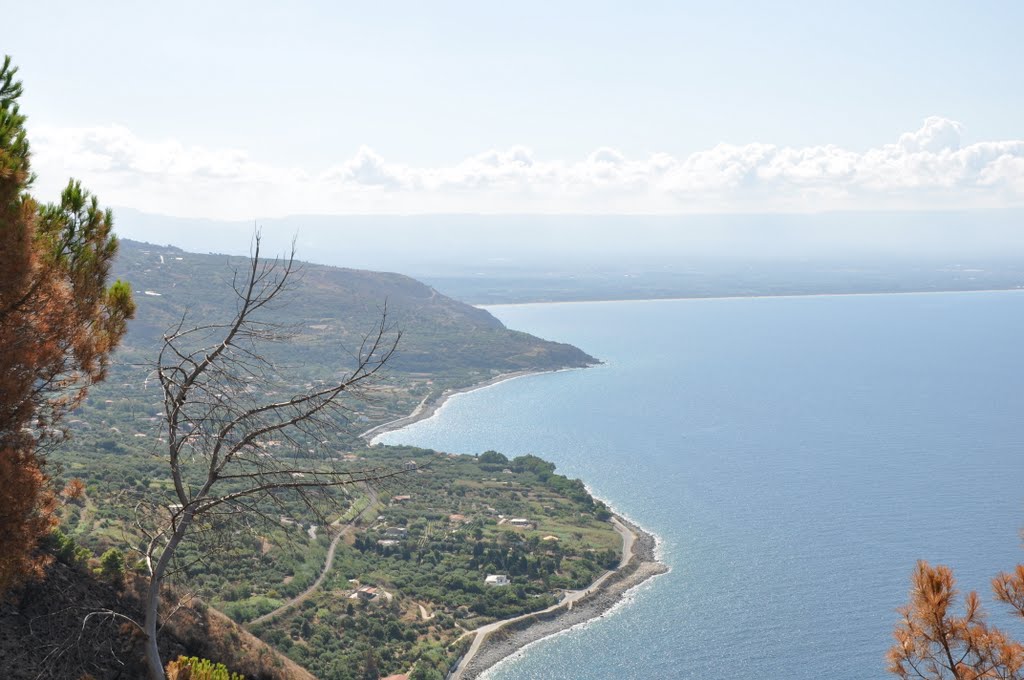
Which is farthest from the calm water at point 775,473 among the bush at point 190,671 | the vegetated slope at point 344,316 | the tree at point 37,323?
the tree at point 37,323

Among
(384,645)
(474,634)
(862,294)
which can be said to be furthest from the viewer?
(862,294)

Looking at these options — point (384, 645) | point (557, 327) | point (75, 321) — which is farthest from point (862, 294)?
→ point (75, 321)

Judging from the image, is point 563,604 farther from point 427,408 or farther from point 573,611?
point 427,408

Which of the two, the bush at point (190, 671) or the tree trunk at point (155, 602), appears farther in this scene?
the bush at point (190, 671)

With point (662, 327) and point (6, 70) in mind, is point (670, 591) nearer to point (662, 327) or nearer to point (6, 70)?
point (6, 70)

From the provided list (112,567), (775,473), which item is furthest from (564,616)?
(775,473)

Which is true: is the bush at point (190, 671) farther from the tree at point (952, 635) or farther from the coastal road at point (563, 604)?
the coastal road at point (563, 604)

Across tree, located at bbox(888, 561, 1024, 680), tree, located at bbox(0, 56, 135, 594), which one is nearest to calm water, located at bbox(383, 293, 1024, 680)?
tree, located at bbox(888, 561, 1024, 680)
